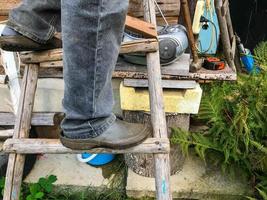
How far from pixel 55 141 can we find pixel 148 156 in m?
0.84

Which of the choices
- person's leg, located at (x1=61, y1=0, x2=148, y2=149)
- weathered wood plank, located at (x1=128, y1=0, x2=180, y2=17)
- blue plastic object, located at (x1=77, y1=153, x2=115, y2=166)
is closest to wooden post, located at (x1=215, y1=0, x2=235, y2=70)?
weathered wood plank, located at (x1=128, y1=0, x2=180, y2=17)

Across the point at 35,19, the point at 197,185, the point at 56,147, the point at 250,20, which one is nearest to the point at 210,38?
the point at 250,20

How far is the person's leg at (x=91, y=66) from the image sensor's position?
3.58ft

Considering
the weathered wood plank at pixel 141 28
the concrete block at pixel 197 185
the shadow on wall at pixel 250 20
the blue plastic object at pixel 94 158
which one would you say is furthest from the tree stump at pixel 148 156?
the shadow on wall at pixel 250 20

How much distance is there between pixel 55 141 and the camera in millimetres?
1401

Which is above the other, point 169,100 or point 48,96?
point 169,100

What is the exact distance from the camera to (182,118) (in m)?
2.01

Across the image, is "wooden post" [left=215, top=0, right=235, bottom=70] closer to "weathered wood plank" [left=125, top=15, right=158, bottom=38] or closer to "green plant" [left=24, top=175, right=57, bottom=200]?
"weathered wood plank" [left=125, top=15, right=158, bottom=38]

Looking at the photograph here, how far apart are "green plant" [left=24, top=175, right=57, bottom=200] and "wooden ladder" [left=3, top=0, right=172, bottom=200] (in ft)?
1.84

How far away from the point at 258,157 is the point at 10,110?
1655 mm

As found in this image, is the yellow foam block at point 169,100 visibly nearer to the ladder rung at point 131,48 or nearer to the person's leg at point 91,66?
the ladder rung at point 131,48

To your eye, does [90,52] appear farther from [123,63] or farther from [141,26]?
[123,63]

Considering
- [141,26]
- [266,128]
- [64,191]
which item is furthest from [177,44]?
[64,191]

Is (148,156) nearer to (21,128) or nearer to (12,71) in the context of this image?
(21,128)
